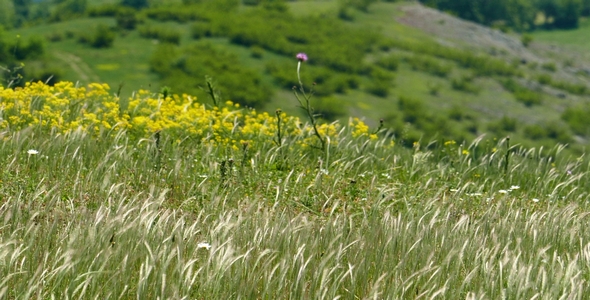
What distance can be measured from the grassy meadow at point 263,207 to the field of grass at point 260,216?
0.08ft

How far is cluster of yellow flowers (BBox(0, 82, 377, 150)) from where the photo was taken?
27.1ft

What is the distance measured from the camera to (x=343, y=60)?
126 m

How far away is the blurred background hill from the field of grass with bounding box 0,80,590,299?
245 feet

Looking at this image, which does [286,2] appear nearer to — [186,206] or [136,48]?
[136,48]

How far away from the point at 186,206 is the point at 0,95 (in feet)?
11.7

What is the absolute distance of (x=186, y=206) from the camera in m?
6.43

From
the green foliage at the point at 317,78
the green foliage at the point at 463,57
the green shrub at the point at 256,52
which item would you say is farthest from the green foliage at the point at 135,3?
the green foliage at the point at 463,57

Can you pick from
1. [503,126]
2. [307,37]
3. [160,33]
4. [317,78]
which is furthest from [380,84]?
[160,33]

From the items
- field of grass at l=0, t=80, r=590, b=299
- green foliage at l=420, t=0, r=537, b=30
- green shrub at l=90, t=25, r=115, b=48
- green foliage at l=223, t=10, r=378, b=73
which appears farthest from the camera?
green foliage at l=420, t=0, r=537, b=30

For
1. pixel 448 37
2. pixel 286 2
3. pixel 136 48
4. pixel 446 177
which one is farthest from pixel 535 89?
pixel 446 177

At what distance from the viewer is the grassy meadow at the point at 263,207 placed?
4.54m

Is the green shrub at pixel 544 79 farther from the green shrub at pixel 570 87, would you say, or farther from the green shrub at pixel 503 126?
the green shrub at pixel 503 126

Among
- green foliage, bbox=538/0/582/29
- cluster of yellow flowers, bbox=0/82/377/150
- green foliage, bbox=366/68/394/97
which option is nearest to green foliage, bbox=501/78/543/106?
green foliage, bbox=366/68/394/97

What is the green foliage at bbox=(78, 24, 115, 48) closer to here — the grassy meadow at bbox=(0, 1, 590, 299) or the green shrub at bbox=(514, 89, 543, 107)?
the green shrub at bbox=(514, 89, 543, 107)
